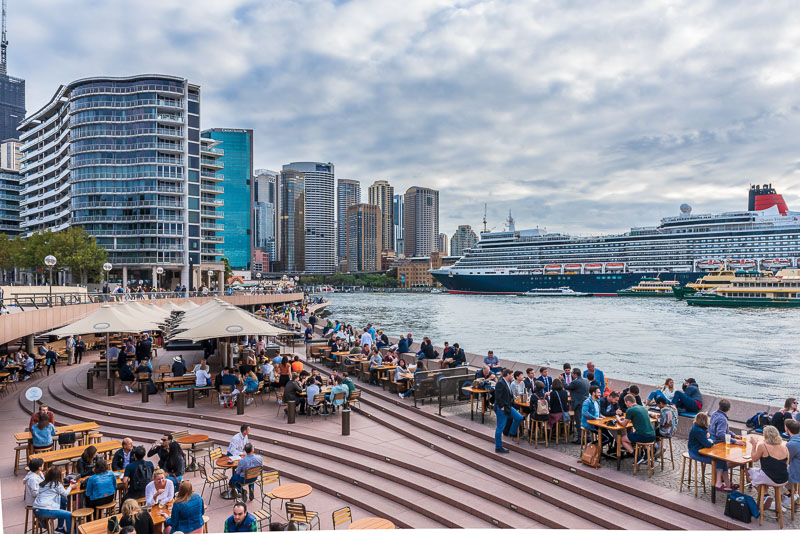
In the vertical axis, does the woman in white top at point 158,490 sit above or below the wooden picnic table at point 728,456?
below

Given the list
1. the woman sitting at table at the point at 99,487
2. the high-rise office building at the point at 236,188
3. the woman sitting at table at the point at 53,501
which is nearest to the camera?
the woman sitting at table at the point at 53,501

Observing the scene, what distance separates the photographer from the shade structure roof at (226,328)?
43.7ft

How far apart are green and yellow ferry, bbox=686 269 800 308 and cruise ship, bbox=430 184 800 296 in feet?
69.0

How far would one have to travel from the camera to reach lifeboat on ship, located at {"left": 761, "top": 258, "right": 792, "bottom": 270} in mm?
92812

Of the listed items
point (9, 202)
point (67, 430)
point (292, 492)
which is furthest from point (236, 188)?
point (292, 492)

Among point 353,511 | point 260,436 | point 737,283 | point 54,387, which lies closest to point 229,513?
point 353,511

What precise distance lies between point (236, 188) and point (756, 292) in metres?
152

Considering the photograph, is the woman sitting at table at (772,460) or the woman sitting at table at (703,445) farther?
the woman sitting at table at (703,445)

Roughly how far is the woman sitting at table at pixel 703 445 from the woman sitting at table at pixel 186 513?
24.0ft

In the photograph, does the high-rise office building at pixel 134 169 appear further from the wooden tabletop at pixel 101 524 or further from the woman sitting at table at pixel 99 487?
the wooden tabletop at pixel 101 524

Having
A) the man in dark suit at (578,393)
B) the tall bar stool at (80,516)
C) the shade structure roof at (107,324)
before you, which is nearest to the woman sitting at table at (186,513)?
the tall bar stool at (80,516)

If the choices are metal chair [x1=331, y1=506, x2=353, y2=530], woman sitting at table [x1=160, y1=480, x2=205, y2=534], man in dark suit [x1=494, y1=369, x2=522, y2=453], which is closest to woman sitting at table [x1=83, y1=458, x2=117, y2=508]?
woman sitting at table [x1=160, y1=480, x2=205, y2=534]

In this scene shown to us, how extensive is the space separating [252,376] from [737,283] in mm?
85286

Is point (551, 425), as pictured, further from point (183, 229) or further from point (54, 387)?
point (183, 229)
